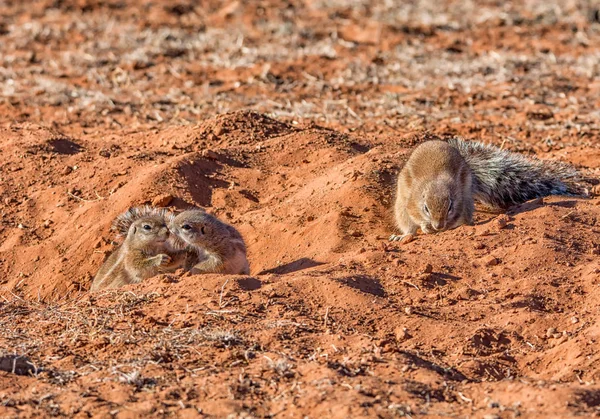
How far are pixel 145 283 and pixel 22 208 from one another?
264 centimetres

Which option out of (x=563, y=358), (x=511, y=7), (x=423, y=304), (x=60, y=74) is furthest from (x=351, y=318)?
(x=511, y=7)

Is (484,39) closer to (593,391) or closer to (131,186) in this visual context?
(131,186)

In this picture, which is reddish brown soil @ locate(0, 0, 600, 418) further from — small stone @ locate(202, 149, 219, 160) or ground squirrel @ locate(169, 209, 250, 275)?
ground squirrel @ locate(169, 209, 250, 275)

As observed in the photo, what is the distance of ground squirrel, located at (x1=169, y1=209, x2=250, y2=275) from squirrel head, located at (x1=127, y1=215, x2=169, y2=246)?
0.31ft

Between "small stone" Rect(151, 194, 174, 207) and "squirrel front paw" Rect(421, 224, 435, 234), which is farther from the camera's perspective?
"small stone" Rect(151, 194, 174, 207)

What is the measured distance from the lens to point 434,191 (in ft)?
24.7

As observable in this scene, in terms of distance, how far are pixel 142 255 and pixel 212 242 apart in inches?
24.6

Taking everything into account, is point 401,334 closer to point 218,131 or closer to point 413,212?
point 413,212

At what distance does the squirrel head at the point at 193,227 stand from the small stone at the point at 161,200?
2.30 ft

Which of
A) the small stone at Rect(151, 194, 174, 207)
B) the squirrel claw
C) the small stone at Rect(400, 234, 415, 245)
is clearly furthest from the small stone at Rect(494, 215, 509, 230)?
the small stone at Rect(151, 194, 174, 207)

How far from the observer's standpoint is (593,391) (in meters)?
4.74

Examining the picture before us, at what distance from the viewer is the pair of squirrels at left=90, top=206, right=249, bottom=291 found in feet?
24.3

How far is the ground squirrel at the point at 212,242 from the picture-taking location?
7.39m

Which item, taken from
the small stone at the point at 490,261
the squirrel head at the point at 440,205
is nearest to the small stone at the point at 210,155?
the squirrel head at the point at 440,205
